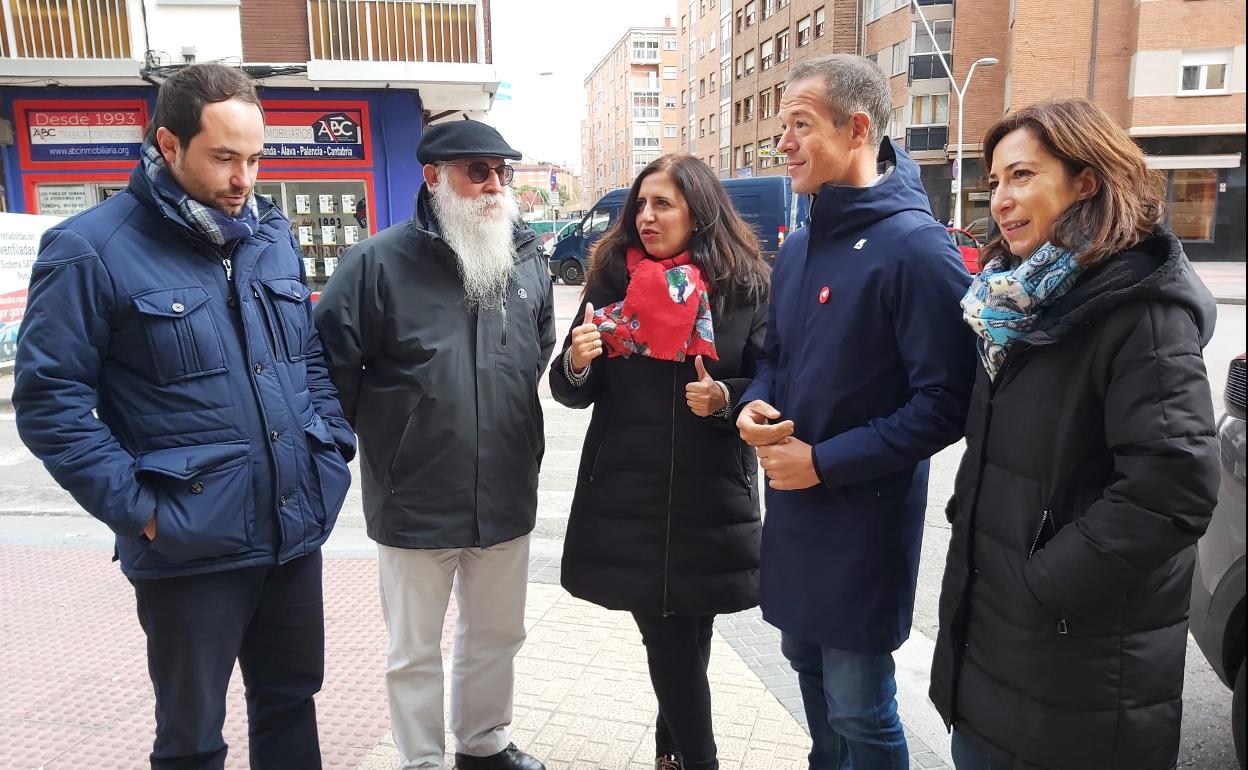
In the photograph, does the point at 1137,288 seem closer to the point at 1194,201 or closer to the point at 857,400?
the point at 857,400

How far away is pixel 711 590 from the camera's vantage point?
2.54 meters

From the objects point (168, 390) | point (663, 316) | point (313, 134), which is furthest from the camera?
point (313, 134)

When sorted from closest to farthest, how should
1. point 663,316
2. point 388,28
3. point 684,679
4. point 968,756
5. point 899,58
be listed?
point 968,756
point 663,316
point 684,679
point 388,28
point 899,58

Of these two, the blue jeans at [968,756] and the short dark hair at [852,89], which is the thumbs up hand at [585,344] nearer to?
the short dark hair at [852,89]

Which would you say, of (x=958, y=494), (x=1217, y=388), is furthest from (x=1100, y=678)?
(x=1217, y=388)

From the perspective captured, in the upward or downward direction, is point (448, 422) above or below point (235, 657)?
above

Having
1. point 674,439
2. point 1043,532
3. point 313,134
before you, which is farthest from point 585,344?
point 313,134

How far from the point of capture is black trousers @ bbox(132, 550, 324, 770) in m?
2.13

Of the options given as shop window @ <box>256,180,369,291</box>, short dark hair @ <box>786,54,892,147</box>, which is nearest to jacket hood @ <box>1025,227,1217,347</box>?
short dark hair @ <box>786,54,892,147</box>

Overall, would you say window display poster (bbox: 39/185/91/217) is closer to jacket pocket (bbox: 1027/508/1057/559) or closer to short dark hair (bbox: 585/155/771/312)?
short dark hair (bbox: 585/155/771/312)

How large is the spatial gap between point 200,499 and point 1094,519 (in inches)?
77.3

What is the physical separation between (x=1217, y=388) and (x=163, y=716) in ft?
30.3

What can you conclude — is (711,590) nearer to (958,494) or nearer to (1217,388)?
(958,494)

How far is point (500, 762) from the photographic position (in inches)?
111
